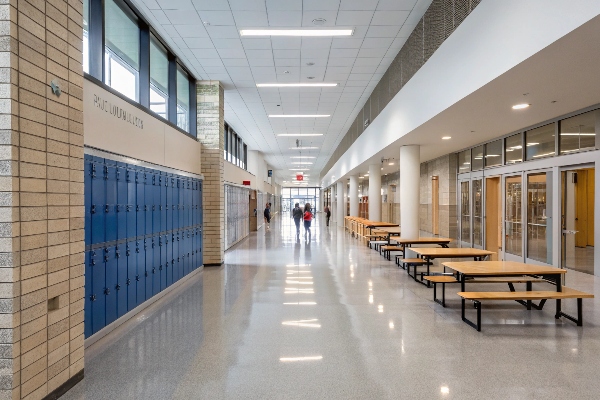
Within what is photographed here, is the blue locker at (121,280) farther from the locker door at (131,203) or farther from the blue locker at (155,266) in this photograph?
the blue locker at (155,266)

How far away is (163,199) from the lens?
702 cm

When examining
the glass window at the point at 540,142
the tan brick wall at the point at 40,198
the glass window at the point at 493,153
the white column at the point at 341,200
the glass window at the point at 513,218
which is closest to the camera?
the tan brick wall at the point at 40,198

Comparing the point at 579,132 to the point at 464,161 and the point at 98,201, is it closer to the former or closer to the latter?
the point at 464,161

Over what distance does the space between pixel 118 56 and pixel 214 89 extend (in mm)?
3848

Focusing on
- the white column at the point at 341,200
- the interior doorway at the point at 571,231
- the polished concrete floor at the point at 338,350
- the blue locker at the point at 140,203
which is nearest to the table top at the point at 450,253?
the polished concrete floor at the point at 338,350

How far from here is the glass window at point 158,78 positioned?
24.6 ft

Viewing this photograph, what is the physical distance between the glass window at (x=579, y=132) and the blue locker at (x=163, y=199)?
7.67 m

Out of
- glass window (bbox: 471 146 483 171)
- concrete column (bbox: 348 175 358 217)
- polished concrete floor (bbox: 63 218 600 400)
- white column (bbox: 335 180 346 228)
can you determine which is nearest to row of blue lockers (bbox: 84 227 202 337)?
polished concrete floor (bbox: 63 218 600 400)

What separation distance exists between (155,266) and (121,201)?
1.62 meters

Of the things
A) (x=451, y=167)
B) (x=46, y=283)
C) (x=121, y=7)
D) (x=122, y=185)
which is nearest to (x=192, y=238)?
(x=122, y=185)

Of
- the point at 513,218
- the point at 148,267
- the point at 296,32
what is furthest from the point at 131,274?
the point at 513,218

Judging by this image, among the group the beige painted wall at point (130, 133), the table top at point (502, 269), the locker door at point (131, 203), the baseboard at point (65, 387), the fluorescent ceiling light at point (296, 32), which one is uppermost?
the fluorescent ceiling light at point (296, 32)

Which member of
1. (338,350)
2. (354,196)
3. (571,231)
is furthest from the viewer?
(354,196)

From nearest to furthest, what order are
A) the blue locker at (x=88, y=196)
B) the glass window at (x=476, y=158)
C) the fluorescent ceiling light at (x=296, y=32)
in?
the blue locker at (x=88, y=196), the fluorescent ceiling light at (x=296, y=32), the glass window at (x=476, y=158)
